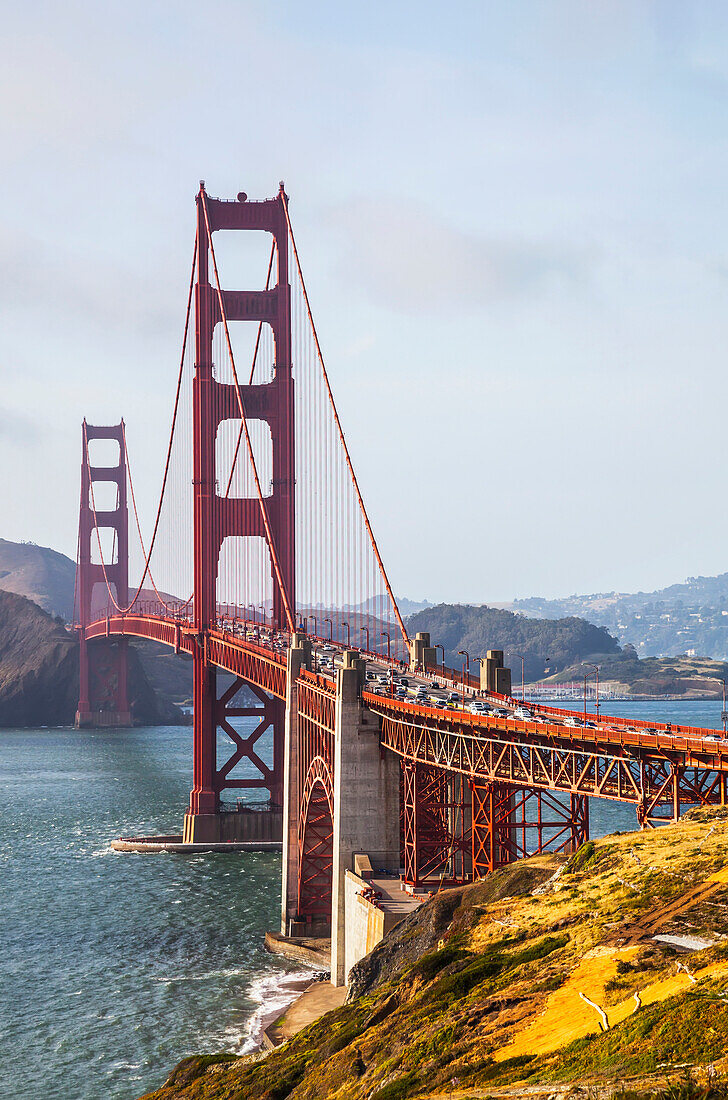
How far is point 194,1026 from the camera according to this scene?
44.3 metres

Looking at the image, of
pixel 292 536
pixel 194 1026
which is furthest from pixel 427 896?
pixel 292 536

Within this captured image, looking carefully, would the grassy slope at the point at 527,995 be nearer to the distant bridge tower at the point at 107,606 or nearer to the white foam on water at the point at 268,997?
the white foam on water at the point at 268,997

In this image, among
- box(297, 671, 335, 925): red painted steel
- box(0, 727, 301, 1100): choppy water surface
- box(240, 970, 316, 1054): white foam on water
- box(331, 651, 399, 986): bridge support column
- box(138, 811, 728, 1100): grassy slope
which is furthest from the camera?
box(297, 671, 335, 925): red painted steel

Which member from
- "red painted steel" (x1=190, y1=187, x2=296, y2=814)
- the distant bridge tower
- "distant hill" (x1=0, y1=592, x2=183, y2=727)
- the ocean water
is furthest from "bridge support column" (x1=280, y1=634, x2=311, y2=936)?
"distant hill" (x1=0, y1=592, x2=183, y2=727)

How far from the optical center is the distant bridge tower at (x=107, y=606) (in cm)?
17225

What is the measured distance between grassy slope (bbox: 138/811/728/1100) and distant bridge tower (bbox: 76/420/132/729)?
5086 inches

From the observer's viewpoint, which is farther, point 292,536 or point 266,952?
point 292,536

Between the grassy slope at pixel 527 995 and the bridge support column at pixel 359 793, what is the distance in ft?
40.1

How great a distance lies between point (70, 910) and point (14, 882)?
903 cm

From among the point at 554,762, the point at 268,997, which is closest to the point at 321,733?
the point at 268,997

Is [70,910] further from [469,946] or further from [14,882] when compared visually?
[469,946]

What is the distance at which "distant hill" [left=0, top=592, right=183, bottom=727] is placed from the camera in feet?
584

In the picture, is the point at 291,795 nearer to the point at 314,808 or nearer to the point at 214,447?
the point at 314,808

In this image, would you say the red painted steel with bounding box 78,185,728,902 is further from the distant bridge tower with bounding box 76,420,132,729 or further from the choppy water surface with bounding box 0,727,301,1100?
the distant bridge tower with bounding box 76,420,132,729
